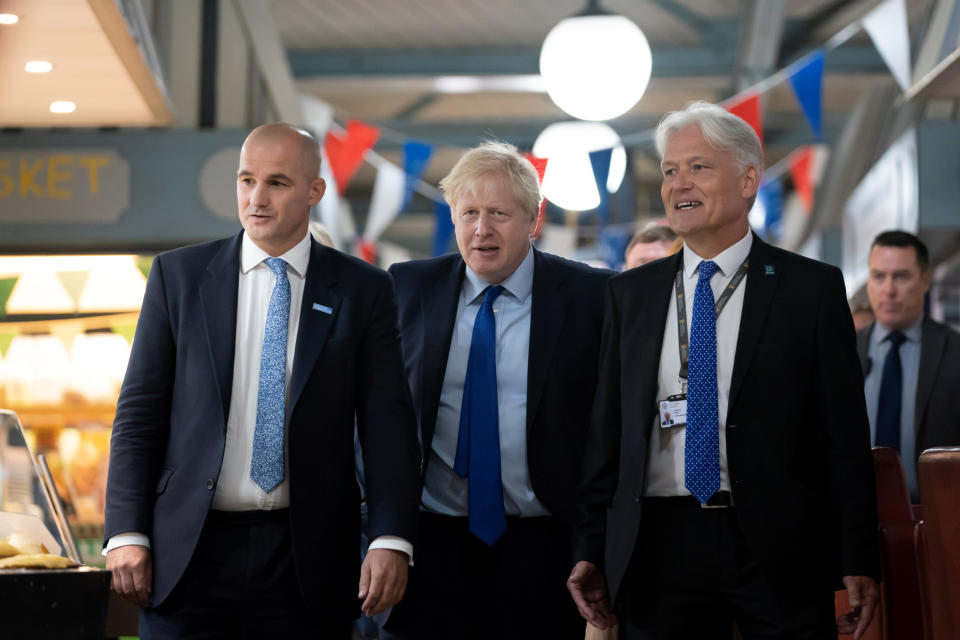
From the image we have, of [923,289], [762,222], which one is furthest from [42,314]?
[762,222]

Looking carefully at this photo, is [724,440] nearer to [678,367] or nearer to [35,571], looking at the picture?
[678,367]

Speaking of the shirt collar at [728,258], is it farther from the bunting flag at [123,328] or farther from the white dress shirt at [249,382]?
the bunting flag at [123,328]

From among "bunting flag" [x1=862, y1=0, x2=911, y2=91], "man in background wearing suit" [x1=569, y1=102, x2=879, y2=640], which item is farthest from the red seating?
"bunting flag" [x1=862, y1=0, x2=911, y2=91]

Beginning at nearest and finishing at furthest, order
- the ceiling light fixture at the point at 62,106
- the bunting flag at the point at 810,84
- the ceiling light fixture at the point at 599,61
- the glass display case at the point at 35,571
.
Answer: the glass display case at the point at 35,571, the ceiling light fixture at the point at 62,106, the ceiling light fixture at the point at 599,61, the bunting flag at the point at 810,84

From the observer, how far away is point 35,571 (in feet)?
8.05

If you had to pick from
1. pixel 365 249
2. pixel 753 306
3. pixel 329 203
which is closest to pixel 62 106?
pixel 329 203

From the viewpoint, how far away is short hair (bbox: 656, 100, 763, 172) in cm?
302

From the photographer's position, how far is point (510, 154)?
349cm

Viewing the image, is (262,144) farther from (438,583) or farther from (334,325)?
(438,583)

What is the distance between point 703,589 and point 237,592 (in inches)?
37.3

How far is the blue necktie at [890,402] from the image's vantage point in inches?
201

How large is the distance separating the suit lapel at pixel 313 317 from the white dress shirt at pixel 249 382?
0.07 feet

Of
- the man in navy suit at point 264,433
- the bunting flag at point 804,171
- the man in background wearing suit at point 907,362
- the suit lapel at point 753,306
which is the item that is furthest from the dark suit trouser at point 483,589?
the bunting flag at point 804,171

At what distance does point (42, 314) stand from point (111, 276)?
36cm
